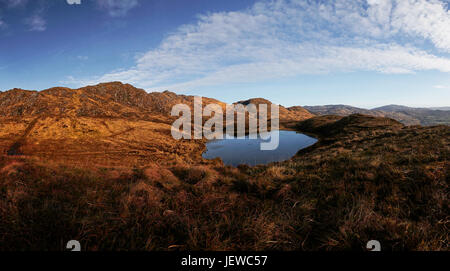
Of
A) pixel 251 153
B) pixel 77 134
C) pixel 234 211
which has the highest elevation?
pixel 77 134

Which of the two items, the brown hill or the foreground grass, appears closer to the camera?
the foreground grass

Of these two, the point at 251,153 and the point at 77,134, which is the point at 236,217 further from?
the point at 77,134

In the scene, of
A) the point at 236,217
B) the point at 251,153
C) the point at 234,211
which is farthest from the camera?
the point at 251,153

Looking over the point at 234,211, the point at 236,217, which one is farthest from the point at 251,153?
the point at 236,217

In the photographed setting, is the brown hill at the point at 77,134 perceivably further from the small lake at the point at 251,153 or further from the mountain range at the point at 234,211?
the mountain range at the point at 234,211

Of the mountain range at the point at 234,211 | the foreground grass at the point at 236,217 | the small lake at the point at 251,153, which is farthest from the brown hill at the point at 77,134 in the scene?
the foreground grass at the point at 236,217

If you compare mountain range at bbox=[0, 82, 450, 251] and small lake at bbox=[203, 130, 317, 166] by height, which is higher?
mountain range at bbox=[0, 82, 450, 251]

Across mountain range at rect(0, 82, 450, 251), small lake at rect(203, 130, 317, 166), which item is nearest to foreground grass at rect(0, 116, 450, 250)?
mountain range at rect(0, 82, 450, 251)

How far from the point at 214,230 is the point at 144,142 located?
4286cm

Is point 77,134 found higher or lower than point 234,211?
higher

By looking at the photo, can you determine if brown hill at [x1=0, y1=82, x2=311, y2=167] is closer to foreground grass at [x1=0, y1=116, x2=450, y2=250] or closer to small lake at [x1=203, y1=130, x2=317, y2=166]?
small lake at [x1=203, y1=130, x2=317, y2=166]

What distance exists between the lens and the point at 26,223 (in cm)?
237

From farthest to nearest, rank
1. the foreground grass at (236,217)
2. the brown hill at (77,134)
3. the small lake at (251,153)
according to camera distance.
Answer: the brown hill at (77,134)
the small lake at (251,153)
the foreground grass at (236,217)
